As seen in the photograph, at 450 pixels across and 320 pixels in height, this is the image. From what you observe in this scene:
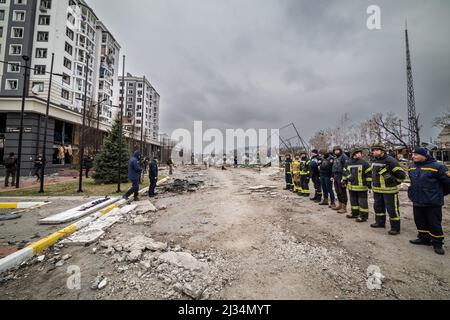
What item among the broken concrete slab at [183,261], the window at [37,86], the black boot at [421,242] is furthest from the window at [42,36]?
the black boot at [421,242]

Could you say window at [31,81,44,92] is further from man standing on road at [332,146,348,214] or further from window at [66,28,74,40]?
man standing on road at [332,146,348,214]

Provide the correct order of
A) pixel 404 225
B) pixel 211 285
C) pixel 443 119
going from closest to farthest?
pixel 211 285 → pixel 404 225 → pixel 443 119

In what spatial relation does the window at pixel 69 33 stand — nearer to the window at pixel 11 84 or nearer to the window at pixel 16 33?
the window at pixel 16 33

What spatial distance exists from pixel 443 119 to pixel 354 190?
107 feet

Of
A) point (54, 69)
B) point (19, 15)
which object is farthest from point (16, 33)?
point (54, 69)

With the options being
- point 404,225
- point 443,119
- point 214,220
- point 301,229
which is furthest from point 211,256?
point 443,119

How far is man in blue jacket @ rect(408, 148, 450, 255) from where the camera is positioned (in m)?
3.50

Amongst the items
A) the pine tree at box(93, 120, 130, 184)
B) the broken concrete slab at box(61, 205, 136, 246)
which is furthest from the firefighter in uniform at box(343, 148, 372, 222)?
the pine tree at box(93, 120, 130, 184)

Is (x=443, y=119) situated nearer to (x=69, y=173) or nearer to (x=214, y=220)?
(x=214, y=220)

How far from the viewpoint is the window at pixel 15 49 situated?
27.2 m

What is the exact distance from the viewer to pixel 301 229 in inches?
176

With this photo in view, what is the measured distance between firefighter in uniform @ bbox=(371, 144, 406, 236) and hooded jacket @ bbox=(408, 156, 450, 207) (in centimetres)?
41

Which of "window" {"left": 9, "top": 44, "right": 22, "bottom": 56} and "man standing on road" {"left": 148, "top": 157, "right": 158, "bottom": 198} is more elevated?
"window" {"left": 9, "top": 44, "right": 22, "bottom": 56}
